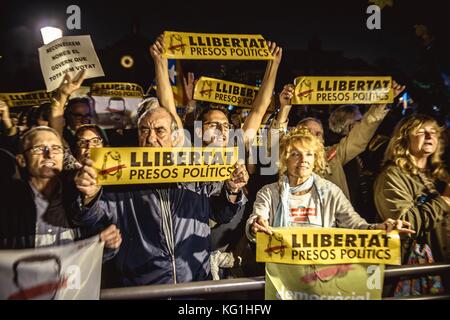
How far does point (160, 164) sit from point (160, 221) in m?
0.42

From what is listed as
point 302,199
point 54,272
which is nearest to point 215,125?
point 302,199

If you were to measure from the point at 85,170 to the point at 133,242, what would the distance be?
0.63 metres

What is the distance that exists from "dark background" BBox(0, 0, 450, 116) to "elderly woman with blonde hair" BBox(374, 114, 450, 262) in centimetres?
33

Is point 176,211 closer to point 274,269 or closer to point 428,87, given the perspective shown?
point 274,269

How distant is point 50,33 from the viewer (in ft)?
9.80

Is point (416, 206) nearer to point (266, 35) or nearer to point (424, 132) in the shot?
point (424, 132)

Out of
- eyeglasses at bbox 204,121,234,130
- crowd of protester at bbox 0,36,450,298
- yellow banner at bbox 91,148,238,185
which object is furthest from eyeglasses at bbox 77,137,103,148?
eyeglasses at bbox 204,121,234,130

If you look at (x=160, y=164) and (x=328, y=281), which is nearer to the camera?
(x=160, y=164)

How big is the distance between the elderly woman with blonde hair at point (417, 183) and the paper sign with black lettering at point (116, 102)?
6.98ft

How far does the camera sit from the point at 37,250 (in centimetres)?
271

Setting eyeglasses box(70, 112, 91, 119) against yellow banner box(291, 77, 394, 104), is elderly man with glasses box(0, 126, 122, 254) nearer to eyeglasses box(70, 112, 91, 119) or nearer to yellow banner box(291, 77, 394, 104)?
eyeglasses box(70, 112, 91, 119)

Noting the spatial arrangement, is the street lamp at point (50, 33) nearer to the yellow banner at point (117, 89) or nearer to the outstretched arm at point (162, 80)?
the yellow banner at point (117, 89)
